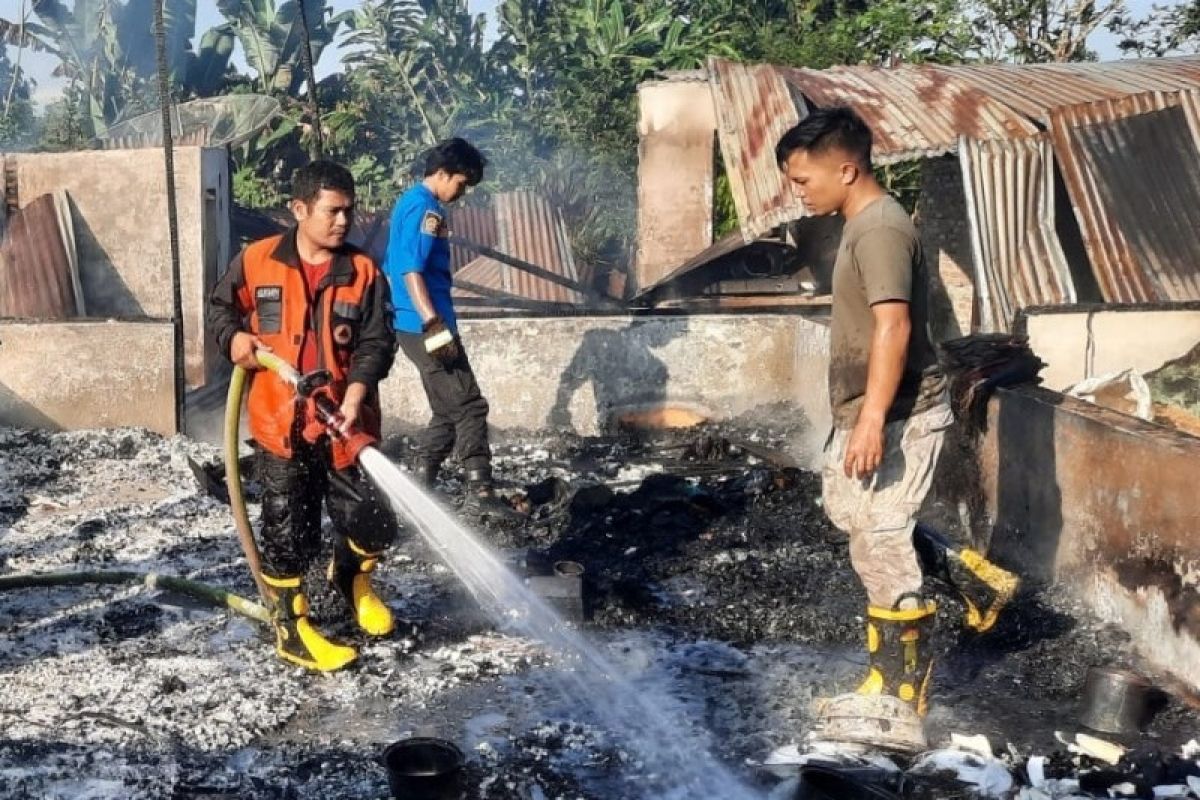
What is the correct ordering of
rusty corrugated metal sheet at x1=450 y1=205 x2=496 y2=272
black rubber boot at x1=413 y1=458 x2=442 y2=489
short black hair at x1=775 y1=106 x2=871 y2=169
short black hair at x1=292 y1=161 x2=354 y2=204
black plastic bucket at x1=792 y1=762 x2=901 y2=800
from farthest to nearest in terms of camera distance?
rusty corrugated metal sheet at x1=450 y1=205 x2=496 y2=272, black rubber boot at x1=413 y1=458 x2=442 y2=489, short black hair at x1=292 y1=161 x2=354 y2=204, short black hair at x1=775 y1=106 x2=871 y2=169, black plastic bucket at x1=792 y1=762 x2=901 y2=800

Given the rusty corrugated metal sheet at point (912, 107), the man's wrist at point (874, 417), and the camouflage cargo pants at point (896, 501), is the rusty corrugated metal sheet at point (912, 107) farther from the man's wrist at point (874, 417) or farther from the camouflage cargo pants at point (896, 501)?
the man's wrist at point (874, 417)

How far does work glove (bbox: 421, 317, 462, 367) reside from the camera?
6891 millimetres

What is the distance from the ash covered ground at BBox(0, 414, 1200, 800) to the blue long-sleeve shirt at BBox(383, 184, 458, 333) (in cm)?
146

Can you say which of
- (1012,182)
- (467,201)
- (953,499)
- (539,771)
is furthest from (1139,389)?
(467,201)

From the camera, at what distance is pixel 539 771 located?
4.09 m

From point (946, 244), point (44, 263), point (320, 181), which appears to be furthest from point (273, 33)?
point (320, 181)

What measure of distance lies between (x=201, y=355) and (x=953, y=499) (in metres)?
7.92

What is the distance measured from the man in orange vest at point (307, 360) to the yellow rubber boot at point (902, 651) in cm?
224

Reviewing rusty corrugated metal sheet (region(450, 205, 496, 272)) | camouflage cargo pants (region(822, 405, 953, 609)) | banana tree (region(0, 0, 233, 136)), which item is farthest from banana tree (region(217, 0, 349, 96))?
camouflage cargo pants (region(822, 405, 953, 609))

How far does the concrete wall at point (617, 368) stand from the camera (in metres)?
10.1

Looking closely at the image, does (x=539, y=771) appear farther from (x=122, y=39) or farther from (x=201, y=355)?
(x=122, y=39)

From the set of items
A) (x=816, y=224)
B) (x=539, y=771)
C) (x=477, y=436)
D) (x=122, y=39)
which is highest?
(x=122, y=39)

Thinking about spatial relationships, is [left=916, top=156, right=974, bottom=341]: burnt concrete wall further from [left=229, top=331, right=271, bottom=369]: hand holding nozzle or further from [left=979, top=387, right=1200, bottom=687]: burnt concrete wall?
[left=229, top=331, right=271, bottom=369]: hand holding nozzle

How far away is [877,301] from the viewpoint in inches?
165
